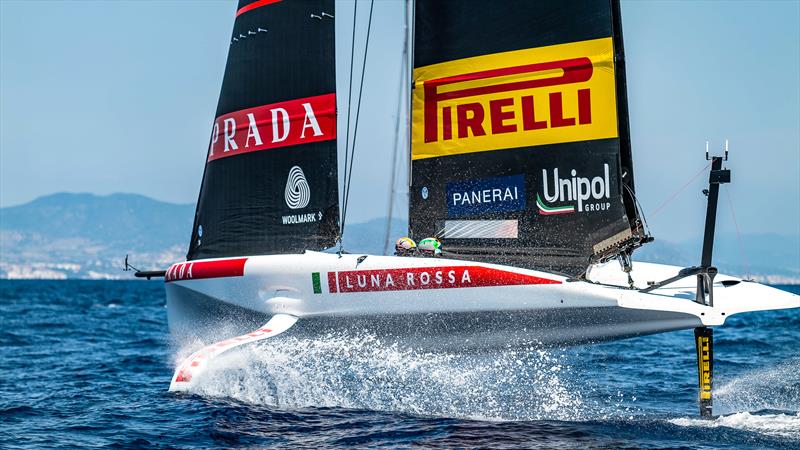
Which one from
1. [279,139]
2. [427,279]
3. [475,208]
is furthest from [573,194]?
[279,139]

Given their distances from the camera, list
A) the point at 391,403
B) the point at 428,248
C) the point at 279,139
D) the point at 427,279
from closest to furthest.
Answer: the point at 427,279, the point at 391,403, the point at 428,248, the point at 279,139

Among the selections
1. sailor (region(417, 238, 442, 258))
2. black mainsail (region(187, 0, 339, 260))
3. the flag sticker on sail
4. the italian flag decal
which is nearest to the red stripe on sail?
black mainsail (region(187, 0, 339, 260))

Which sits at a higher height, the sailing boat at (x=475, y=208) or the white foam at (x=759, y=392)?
the sailing boat at (x=475, y=208)

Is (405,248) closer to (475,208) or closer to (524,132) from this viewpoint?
(475,208)

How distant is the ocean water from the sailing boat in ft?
1.09

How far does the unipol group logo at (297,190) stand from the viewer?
1070cm

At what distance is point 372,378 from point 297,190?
90.2 inches

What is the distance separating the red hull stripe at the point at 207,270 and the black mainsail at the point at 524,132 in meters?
2.10

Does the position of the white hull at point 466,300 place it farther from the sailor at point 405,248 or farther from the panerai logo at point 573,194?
the panerai logo at point 573,194

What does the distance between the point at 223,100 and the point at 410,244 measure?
129 inches

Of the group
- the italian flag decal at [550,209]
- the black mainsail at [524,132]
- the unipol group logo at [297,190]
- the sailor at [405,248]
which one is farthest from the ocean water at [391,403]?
the unipol group logo at [297,190]

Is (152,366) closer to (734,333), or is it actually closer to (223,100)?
(223,100)

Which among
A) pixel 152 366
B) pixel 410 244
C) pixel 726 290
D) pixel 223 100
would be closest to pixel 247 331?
pixel 410 244

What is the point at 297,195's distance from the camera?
10719 mm
